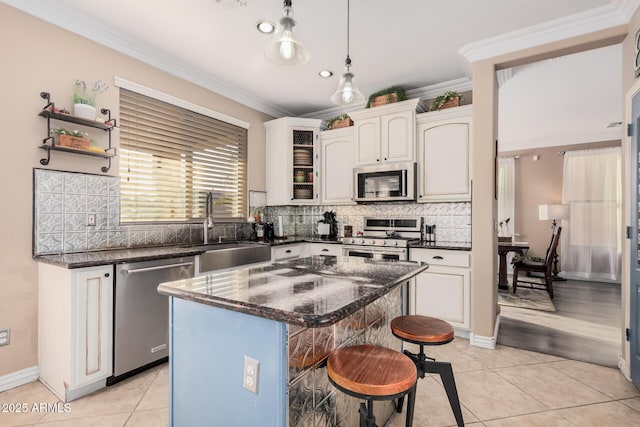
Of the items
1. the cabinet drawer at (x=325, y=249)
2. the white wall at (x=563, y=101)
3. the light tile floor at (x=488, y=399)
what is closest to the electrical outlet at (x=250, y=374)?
the light tile floor at (x=488, y=399)

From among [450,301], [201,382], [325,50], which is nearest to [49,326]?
[201,382]

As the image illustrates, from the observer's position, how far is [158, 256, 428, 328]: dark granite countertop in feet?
3.34

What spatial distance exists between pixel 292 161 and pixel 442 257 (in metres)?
2.30

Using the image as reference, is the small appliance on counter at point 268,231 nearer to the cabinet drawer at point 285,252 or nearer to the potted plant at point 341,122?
the cabinet drawer at point 285,252

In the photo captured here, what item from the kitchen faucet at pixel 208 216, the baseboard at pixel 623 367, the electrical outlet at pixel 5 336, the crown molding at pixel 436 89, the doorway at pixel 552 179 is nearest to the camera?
the electrical outlet at pixel 5 336

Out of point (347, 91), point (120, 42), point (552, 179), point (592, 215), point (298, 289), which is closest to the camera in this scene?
point (298, 289)

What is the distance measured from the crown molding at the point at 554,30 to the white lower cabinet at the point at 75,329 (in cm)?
357

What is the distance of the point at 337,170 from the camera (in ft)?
14.0

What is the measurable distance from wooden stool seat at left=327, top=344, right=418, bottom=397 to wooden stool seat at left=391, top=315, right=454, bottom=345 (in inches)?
11.2

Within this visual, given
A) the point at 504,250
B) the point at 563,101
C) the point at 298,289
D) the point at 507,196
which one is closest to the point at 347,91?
the point at 298,289

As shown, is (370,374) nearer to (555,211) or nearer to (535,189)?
(555,211)

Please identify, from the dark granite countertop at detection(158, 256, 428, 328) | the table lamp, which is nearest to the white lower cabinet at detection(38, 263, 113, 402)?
the dark granite countertop at detection(158, 256, 428, 328)

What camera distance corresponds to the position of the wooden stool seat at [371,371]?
1.07m

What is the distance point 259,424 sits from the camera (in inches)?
44.1
